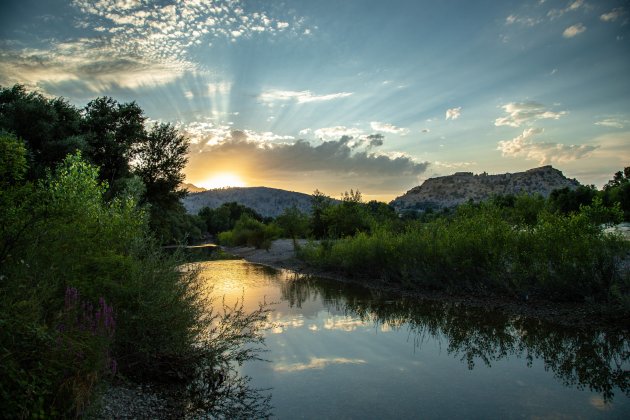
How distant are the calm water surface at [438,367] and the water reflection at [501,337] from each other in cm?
3

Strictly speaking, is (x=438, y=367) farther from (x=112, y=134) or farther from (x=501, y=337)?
(x=112, y=134)

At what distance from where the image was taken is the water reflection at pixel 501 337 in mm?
9117

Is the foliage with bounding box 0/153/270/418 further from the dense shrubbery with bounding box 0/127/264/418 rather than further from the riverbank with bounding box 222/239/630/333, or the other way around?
the riverbank with bounding box 222/239/630/333

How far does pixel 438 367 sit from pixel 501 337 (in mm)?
3205

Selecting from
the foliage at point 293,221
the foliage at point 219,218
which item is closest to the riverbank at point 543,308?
the foliage at point 293,221

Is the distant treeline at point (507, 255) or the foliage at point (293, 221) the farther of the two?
the foliage at point (293, 221)

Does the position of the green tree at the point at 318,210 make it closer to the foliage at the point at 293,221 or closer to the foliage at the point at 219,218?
the foliage at the point at 293,221

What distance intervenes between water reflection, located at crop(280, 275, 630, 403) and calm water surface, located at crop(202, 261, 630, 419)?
3cm

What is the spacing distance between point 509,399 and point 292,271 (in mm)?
24872

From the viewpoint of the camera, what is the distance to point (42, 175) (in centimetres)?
2253

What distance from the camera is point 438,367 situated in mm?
9820

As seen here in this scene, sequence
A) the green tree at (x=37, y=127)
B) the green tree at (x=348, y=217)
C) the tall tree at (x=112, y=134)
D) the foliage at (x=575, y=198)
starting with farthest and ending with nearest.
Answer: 1. the foliage at (x=575, y=198)
2. the green tree at (x=348, y=217)
3. the tall tree at (x=112, y=134)
4. the green tree at (x=37, y=127)

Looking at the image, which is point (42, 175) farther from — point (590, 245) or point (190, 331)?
point (590, 245)

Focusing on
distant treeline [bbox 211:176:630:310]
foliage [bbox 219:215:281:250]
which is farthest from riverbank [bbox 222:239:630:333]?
foliage [bbox 219:215:281:250]
